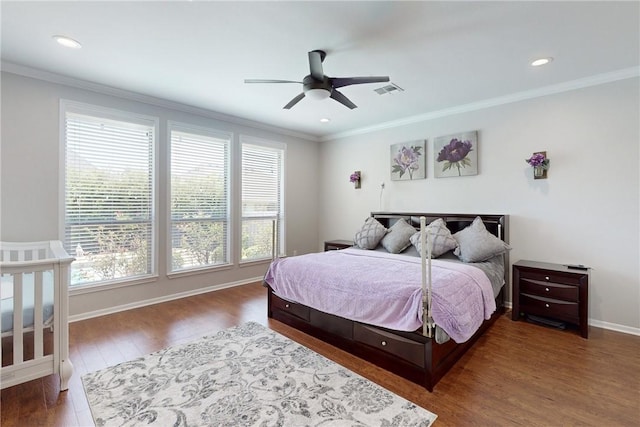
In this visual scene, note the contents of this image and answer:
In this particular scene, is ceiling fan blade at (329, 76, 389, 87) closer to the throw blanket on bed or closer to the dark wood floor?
the throw blanket on bed

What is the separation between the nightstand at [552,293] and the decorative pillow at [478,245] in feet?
1.02

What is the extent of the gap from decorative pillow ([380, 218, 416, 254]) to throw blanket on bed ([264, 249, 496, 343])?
2.02ft

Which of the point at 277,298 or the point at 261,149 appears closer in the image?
the point at 277,298

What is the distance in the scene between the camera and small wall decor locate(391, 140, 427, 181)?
464 cm

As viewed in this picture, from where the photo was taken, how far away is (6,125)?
301 centimetres

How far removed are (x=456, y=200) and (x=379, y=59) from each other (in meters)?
2.40

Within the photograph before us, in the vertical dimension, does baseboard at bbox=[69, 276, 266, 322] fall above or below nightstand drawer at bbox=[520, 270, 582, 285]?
below

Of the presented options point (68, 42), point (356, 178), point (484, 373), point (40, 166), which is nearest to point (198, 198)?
point (40, 166)

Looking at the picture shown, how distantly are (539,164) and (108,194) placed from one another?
17.1ft

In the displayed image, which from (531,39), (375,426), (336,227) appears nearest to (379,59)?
(531,39)

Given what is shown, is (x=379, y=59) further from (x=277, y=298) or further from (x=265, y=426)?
(x=265, y=426)

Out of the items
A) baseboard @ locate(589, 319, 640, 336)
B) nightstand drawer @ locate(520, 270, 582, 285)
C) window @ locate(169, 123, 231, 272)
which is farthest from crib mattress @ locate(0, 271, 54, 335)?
baseboard @ locate(589, 319, 640, 336)

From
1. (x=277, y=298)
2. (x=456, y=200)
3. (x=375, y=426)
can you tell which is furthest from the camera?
(x=456, y=200)

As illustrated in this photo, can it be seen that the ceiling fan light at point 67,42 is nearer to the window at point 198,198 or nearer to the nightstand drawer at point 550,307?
the window at point 198,198
